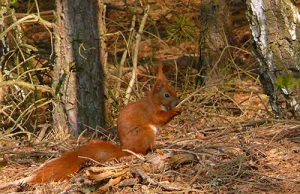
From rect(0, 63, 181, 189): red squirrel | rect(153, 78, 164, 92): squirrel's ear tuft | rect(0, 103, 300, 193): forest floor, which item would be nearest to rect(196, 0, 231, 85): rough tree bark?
rect(153, 78, 164, 92): squirrel's ear tuft

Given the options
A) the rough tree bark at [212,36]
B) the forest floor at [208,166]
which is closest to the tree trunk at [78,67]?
the forest floor at [208,166]

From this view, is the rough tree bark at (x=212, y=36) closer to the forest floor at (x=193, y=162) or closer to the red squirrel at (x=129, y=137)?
the forest floor at (x=193, y=162)

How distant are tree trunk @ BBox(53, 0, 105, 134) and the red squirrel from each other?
3.24 feet

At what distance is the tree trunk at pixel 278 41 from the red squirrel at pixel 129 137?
2.83ft

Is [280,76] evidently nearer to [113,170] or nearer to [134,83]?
[113,170]

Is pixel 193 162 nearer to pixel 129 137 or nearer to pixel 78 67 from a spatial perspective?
pixel 129 137

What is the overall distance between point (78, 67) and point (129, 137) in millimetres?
1488

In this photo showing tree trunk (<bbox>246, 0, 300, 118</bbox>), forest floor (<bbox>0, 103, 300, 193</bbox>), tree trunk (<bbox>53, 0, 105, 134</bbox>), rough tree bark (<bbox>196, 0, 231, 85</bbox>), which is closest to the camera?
forest floor (<bbox>0, 103, 300, 193</bbox>)

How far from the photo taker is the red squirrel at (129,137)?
529 cm

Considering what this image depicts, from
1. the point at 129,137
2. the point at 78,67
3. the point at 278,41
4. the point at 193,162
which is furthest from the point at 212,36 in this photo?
the point at 193,162

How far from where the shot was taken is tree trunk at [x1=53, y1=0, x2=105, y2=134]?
6.75 meters

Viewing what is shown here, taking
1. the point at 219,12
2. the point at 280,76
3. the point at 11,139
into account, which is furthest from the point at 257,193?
the point at 219,12

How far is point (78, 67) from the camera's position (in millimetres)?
6832

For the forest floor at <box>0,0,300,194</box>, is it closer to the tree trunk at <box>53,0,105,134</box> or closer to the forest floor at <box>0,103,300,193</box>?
the forest floor at <box>0,103,300,193</box>
